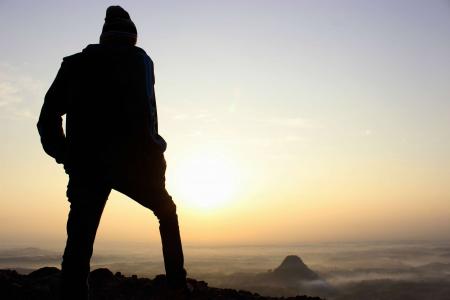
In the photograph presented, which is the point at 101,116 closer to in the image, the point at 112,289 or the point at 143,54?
the point at 143,54

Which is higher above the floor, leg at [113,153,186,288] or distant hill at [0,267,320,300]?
leg at [113,153,186,288]

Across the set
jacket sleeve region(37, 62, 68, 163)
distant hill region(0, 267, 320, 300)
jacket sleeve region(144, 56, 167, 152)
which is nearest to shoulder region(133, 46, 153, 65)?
jacket sleeve region(144, 56, 167, 152)

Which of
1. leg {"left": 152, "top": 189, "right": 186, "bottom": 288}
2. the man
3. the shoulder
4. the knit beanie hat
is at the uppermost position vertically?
the knit beanie hat

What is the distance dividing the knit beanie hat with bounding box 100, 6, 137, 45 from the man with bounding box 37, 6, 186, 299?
10 millimetres

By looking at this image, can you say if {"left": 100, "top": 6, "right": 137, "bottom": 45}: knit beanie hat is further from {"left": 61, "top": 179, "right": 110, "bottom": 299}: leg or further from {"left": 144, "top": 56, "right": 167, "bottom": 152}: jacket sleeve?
{"left": 61, "top": 179, "right": 110, "bottom": 299}: leg

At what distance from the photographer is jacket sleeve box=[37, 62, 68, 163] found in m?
4.16

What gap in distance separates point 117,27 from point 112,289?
11.8ft

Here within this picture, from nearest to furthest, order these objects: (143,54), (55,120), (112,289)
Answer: (55,120) < (143,54) < (112,289)

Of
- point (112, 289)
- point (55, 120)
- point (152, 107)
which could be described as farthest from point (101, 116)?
point (112, 289)

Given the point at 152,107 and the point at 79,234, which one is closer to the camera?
the point at 79,234

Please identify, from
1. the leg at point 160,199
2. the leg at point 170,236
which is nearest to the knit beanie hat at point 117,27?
the leg at point 160,199

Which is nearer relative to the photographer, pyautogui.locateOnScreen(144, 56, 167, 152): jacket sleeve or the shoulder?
pyautogui.locateOnScreen(144, 56, 167, 152): jacket sleeve

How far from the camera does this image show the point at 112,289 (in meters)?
6.20

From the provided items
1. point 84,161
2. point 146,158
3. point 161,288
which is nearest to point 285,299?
point 161,288
